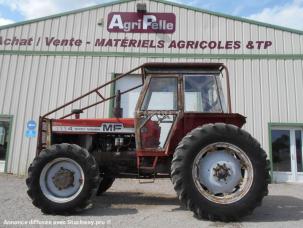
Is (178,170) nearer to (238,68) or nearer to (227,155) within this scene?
(227,155)

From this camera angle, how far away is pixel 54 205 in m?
5.50

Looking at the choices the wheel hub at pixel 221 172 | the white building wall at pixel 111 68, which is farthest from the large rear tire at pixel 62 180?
the white building wall at pixel 111 68

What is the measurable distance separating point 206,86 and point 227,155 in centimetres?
139

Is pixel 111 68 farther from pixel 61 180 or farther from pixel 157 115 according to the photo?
pixel 61 180

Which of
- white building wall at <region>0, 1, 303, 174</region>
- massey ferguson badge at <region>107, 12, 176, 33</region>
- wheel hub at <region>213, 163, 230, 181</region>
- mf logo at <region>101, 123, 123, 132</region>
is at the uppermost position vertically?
massey ferguson badge at <region>107, 12, 176, 33</region>

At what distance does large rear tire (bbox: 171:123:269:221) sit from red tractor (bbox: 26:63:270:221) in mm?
15

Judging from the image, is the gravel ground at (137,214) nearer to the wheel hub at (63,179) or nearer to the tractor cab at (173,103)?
the wheel hub at (63,179)

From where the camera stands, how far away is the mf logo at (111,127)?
6449mm

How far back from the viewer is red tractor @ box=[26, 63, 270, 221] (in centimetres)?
527

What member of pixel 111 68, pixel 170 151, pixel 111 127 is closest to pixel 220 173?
pixel 170 151

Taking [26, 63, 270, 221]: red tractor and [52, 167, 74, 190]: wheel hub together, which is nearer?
[26, 63, 270, 221]: red tractor

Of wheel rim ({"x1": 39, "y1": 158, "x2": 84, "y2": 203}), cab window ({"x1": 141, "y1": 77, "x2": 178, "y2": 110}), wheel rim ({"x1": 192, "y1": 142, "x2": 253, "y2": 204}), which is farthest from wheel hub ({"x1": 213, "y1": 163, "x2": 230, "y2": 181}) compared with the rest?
wheel rim ({"x1": 39, "y1": 158, "x2": 84, "y2": 203})

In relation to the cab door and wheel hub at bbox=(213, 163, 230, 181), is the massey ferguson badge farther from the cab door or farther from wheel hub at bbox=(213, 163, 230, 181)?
wheel hub at bbox=(213, 163, 230, 181)

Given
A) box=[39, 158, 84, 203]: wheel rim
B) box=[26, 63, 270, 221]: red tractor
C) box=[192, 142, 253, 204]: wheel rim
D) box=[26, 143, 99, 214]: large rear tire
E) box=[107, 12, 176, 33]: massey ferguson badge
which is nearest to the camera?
box=[26, 63, 270, 221]: red tractor
